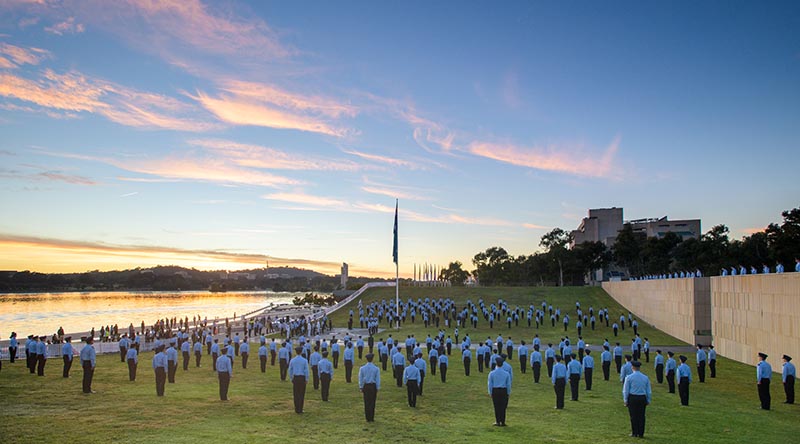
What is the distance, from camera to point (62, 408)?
49.3ft

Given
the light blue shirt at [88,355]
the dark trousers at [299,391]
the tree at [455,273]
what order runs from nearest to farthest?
the dark trousers at [299,391] < the light blue shirt at [88,355] < the tree at [455,273]

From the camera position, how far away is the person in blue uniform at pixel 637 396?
1225 cm

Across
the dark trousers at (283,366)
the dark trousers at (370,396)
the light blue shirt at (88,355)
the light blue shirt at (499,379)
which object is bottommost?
the dark trousers at (283,366)

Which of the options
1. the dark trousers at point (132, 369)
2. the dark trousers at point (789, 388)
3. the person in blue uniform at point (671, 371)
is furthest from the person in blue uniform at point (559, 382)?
the dark trousers at point (132, 369)

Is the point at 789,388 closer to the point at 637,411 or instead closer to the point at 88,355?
the point at 637,411

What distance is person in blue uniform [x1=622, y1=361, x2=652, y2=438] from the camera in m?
12.2

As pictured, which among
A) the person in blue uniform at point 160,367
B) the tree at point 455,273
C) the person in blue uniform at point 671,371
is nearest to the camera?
the person in blue uniform at point 160,367

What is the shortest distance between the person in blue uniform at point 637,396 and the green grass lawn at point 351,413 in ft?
1.53

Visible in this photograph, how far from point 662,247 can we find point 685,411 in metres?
74.4

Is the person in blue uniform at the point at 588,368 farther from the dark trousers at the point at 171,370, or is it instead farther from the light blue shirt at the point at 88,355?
the light blue shirt at the point at 88,355

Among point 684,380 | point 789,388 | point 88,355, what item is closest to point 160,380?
point 88,355

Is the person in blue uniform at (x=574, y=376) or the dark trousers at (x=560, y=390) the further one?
the person in blue uniform at (x=574, y=376)

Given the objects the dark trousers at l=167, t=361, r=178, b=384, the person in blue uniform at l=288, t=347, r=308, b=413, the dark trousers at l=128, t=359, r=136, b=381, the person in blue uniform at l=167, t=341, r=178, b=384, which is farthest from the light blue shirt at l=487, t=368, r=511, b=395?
the dark trousers at l=128, t=359, r=136, b=381

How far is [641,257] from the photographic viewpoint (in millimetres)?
90562
